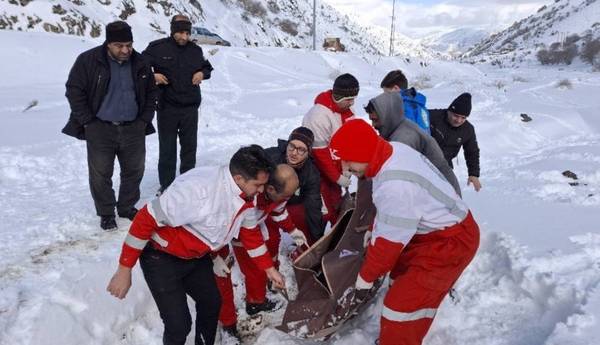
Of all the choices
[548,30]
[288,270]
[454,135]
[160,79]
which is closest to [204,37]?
[160,79]

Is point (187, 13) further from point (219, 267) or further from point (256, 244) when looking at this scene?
point (256, 244)

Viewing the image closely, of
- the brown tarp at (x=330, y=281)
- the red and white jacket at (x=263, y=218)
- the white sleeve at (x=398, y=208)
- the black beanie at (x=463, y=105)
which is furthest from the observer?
the black beanie at (x=463, y=105)

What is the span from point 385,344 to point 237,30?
33905 millimetres

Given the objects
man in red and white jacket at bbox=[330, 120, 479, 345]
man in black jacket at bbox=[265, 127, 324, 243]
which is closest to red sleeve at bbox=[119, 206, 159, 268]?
man in red and white jacket at bbox=[330, 120, 479, 345]

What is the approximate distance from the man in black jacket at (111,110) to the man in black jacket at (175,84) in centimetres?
45

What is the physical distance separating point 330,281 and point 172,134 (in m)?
2.68

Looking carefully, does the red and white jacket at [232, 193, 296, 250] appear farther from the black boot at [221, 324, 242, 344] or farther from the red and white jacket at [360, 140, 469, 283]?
the red and white jacket at [360, 140, 469, 283]

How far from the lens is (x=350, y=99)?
4.23 m

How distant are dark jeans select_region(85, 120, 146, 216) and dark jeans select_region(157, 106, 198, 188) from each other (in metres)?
0.54

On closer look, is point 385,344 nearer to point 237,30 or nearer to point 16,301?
point 16,301

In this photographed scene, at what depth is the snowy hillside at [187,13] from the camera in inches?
628

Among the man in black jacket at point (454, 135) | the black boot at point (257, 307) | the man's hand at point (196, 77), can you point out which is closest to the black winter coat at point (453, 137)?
the man in black jacket at point (454, 135)

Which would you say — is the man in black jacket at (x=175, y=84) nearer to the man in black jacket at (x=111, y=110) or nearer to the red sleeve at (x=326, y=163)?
the man in black jacket at (x=111, y=110)

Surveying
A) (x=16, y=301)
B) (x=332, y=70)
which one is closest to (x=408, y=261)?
(x=16, y=301)
